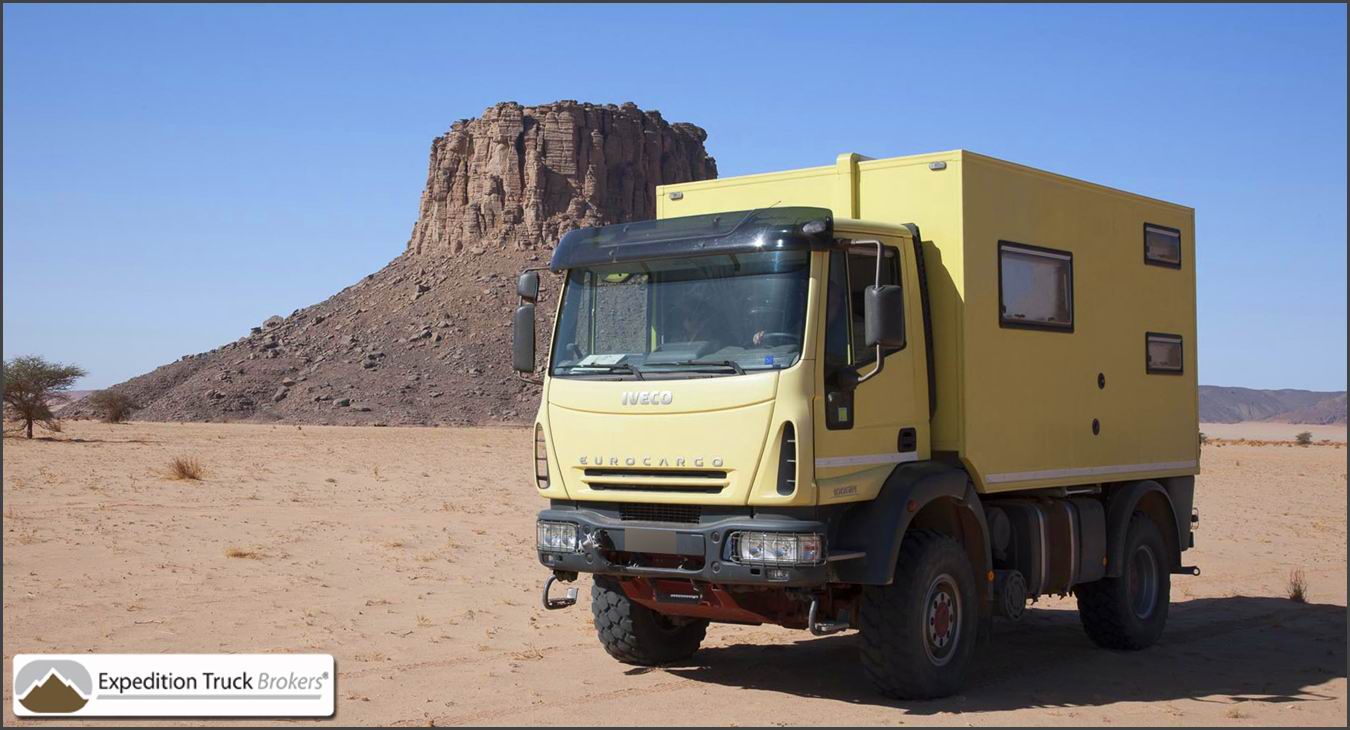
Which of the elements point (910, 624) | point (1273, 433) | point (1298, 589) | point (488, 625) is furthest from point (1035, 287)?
point (1273, 433)

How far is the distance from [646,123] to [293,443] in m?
88.2

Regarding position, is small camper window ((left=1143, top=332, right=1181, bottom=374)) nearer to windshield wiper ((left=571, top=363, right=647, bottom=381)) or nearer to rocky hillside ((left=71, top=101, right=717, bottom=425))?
windshield wiper ((left=571, top=363, right=647, bottom=381))

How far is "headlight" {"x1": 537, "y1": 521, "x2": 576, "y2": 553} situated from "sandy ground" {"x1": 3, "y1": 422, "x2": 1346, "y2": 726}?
108 centimetres

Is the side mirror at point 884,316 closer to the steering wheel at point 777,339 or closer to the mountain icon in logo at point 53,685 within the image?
the steering wheel at point 777,339

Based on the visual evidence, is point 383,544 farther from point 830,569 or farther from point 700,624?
point 830,569

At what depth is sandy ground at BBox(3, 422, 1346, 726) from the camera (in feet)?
32.1

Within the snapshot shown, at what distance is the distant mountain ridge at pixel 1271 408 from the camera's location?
166250 mm

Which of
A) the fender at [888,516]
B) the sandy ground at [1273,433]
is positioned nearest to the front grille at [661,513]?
the fender at [888,516]

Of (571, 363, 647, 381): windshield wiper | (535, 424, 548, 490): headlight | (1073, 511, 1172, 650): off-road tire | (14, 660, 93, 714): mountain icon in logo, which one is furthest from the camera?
(1073, 511, 1172, 650): off-road tire

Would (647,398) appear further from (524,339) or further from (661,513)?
(524,339)

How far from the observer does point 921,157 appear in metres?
10.6

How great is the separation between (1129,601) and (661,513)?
5386mm

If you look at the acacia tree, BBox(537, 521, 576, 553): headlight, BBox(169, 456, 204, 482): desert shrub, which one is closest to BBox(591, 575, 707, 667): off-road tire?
BBox(537, 521, 576, 553): headlight

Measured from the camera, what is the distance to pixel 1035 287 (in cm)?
1132
